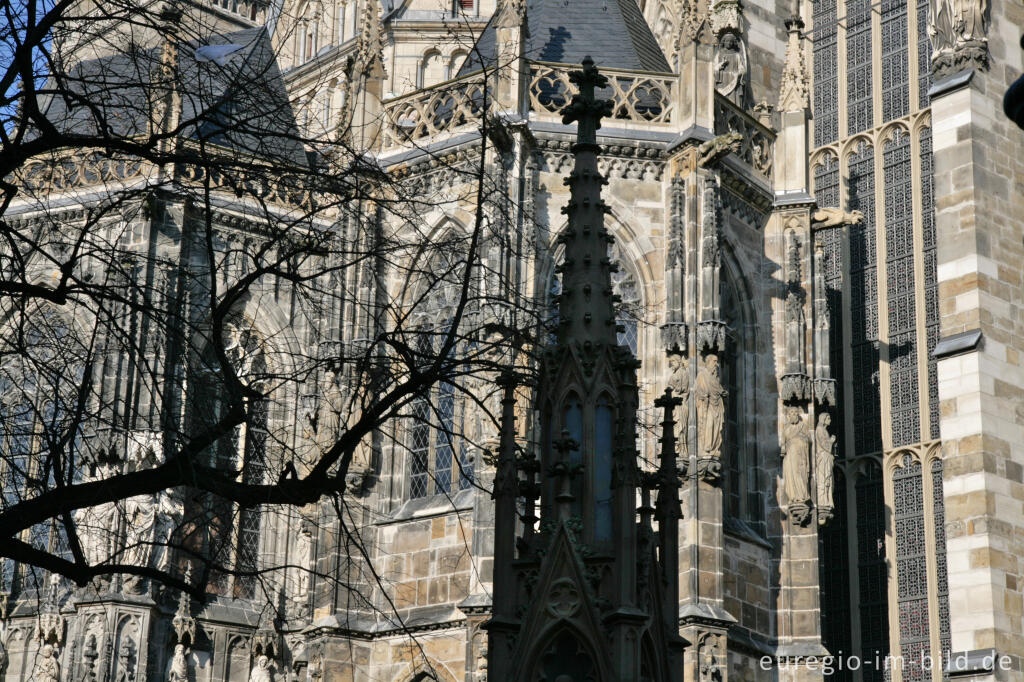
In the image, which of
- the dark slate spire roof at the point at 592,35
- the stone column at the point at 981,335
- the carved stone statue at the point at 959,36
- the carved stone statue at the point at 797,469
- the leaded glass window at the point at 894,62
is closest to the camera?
the stone column at the point at 981,335

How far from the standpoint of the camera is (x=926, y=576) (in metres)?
24.9

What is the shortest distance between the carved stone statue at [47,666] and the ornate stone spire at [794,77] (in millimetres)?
13100

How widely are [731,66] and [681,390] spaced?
25.4 feet

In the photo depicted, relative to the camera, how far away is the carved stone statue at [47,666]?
20188 mm

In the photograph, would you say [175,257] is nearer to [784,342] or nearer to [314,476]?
[784,342]

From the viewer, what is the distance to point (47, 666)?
20.3 metres

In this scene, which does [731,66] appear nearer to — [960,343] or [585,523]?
[960,343]

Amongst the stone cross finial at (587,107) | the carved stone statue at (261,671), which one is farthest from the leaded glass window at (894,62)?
the stone cross finial at (587,107)

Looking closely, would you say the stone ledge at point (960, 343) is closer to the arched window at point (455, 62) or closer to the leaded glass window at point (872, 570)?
the leaded glass window at point (872, 570)

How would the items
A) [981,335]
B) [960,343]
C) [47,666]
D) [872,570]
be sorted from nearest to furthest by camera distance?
[47,666] → [981,335] → [960,343] → [872,570]

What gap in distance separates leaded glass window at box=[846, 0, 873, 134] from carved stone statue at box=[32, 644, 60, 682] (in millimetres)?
17029

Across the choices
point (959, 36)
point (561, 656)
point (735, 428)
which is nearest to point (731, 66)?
point (959, 36)

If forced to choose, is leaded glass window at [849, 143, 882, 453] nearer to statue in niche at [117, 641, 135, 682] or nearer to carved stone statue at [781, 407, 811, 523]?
carved stone statue at [781, 407, 811, 523]

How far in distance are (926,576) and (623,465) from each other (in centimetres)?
1817
